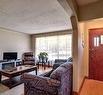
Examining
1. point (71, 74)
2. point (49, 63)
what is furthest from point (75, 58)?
point (49, 63)

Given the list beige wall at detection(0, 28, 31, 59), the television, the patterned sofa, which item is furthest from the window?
the patterned sofa

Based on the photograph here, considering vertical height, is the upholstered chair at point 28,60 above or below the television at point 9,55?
below

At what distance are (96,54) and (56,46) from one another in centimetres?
324

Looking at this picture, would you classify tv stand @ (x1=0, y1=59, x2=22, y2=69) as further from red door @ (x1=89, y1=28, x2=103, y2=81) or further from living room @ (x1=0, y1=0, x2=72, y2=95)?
red door @ (x1=89, y1=28, x2=103, y2=81)

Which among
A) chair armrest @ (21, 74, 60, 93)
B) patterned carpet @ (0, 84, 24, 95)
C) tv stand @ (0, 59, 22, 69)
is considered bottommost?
patterned carpet @ (0, 84, 24, 95)

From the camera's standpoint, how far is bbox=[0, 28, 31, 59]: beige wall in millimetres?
5840

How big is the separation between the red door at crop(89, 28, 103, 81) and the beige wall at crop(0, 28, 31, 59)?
4.65 metres

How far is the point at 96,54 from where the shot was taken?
393 centimetres

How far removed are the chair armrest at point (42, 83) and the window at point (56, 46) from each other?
4547mm

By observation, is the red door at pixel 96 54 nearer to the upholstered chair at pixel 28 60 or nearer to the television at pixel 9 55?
the upholstered chair at pixel 28 60

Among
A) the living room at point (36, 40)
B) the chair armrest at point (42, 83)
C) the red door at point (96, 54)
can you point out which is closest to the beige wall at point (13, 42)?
the living room at point (36, 40)

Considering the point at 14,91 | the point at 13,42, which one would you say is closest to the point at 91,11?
the point at 14,91

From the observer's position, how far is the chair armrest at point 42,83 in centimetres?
186

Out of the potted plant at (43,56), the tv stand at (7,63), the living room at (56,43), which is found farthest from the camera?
the potted plant at (43,56)
